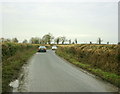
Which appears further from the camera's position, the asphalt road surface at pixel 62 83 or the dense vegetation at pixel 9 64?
the dense vegetation at pixel 9 64

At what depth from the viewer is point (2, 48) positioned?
14086 millimetres

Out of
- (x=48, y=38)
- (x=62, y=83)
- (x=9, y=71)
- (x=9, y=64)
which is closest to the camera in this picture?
(x=62, y=83)

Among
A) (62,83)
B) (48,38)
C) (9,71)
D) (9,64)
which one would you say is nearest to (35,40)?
(48,38)

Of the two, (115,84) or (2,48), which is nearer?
(115,84)

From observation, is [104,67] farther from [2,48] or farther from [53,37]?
[53,37]

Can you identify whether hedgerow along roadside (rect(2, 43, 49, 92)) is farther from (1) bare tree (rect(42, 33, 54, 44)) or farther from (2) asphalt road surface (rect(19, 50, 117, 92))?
(1) bare tree (rect(42, 33, 54, 44))

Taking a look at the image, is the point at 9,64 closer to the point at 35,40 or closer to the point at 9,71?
the point at 9,71

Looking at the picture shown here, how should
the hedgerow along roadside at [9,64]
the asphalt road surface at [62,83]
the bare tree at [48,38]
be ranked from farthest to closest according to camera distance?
the bare tree at [48,38], the hedgerow along roadside at [9,64], the asphalt road surface at [62,83]

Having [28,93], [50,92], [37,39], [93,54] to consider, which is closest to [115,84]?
[50,92]

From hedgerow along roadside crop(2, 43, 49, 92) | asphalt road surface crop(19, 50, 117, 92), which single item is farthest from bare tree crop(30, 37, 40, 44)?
asphalt road surface crop(19, 50, 117, 92)

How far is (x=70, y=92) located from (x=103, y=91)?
134cm

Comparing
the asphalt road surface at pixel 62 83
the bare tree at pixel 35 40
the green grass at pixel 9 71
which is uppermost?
the bare tree at pixel 35 40

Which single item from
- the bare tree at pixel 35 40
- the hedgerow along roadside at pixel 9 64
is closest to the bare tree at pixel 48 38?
the bare tree at pixel 35 40

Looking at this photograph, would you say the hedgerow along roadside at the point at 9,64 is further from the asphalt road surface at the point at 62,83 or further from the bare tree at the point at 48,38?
the bare tree at the point at 48,38
